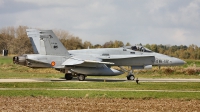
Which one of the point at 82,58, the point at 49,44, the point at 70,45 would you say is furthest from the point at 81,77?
the point at 70,45

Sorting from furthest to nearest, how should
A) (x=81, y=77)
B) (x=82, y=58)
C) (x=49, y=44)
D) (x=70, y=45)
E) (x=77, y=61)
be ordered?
(x=70, y=45) → (x=81, y=77) → (x=82, y=58) → (x=49, y=44) → (x=77, y=61)

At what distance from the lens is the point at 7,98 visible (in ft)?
63.3

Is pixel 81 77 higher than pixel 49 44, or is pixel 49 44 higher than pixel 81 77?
pixel 49 44

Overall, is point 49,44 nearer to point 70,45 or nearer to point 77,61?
point 77,61

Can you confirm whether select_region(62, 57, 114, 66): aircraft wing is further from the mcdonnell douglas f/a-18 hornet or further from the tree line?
the tree line

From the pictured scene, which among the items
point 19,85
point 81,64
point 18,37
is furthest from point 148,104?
point 18,37

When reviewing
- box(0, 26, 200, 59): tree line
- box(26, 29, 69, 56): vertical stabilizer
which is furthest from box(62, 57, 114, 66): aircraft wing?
box(0, 26, 200, 59): tree line

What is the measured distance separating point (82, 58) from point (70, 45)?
Result: 39350 millimetres

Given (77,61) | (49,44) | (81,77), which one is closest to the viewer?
(77,61)

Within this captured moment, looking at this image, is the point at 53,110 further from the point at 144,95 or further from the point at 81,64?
the point at 81,64

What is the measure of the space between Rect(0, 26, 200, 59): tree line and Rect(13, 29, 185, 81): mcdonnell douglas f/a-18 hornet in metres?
27.2

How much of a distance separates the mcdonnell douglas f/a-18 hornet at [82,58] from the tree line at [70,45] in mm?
27151

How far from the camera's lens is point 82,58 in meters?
32.7

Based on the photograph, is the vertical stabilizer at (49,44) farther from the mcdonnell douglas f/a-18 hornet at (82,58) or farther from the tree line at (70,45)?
the tree line at (70,45)
